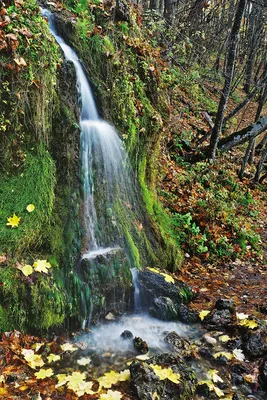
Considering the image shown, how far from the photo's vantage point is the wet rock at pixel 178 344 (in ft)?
14.2

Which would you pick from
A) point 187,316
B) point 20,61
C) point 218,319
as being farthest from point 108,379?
point 20,61

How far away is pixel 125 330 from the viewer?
183 inches

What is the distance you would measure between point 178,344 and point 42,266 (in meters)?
2.05

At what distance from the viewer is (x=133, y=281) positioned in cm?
536

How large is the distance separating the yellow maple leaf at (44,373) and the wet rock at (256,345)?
2.42 meters

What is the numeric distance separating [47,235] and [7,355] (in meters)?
1.59

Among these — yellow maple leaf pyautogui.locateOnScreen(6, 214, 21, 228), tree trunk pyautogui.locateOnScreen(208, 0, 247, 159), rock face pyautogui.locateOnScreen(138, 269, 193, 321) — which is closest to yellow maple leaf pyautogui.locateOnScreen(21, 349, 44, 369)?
yellow maple leaf pyautogui.locateOnScreen(6, 214, 21, 228)

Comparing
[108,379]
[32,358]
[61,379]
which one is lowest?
[108,379]

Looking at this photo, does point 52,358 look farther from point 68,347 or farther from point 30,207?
point 30,207

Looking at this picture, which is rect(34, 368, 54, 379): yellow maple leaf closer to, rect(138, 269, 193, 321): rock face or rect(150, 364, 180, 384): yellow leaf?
rect(150, 364, 180, 384): yellow leaf

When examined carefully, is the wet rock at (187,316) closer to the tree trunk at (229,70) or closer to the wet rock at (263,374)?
the wet rock at (263,374)

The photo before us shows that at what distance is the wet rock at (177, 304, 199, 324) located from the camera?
16.9 feet

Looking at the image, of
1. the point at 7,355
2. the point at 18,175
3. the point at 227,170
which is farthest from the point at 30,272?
the point at 227,170

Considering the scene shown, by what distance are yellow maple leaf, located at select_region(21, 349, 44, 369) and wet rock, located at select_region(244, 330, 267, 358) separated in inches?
99.8
